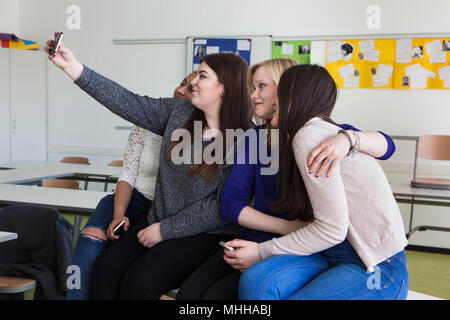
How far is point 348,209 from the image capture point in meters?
1.24

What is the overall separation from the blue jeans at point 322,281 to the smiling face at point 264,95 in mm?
549

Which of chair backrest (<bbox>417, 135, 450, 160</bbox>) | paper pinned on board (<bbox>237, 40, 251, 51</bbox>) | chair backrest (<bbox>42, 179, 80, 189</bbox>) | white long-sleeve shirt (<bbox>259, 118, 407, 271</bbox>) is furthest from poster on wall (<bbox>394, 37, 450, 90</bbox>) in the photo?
white long-sleeve shirt (<bbox>259, 118, 407, 271</bbox>)

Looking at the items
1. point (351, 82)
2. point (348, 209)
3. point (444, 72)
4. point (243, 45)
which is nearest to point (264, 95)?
point (348, 209)

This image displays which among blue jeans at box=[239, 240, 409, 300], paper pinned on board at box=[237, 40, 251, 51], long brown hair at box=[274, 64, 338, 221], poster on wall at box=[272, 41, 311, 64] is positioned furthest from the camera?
paper pinned on board at box=[237, 40, 251, 51]

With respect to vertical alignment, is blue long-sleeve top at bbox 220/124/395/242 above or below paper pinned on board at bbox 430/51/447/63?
below

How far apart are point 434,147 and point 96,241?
3360 millimetres

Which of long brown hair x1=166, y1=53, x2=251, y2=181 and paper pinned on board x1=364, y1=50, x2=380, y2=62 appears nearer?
long brown hair x1=166, y1=53, x2=251, y2=181

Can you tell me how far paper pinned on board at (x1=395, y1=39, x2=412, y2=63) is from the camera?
4762 millimetres

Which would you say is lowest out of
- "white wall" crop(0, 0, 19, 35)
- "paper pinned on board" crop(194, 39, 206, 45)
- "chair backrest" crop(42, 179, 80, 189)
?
"chair backrest" crop(42, 179, 80, 189)

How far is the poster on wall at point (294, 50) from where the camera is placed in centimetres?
512

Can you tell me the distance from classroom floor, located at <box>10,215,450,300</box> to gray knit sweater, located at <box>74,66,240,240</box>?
1.60 m

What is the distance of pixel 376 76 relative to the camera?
4.88m

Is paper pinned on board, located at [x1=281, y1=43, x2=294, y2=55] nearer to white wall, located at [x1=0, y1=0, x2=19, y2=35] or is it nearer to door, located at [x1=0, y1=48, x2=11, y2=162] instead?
door, located at [x1=0, y1=48, x2=11, y2=162]
